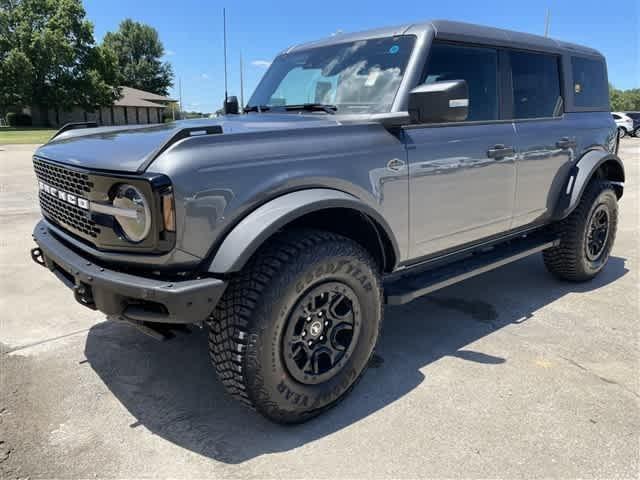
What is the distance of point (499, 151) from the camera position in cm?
351

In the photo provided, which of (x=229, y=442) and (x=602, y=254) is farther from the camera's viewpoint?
(x=602, y=254)

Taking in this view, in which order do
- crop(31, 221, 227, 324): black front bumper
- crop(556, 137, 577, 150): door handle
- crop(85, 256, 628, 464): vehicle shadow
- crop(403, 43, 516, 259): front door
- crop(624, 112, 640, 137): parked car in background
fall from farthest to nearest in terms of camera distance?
crop(624, 112, 640, 137): parked car in background
crop(556, 137, 577, 150): door handle
crop(403, 43, 516, 259): front door
crop(85, 256, 628, 464): vehicle shadow
crop(31, 221, 227, 324): black front bumper

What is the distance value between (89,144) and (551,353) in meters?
3.01

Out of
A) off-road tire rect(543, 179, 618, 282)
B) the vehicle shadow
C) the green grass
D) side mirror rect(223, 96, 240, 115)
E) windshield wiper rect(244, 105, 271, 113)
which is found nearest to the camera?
the vehicle shadow

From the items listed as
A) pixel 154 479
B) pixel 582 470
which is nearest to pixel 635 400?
pixel 582 470

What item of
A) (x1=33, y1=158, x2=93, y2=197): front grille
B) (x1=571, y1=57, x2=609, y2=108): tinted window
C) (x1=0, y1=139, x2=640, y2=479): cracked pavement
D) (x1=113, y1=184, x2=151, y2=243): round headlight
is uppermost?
(x1=571, y1=57, x2=609, y2=108): tinted window

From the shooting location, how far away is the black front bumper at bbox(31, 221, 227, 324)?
6.93 ft

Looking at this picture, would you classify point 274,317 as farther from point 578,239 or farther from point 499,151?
point 578,239

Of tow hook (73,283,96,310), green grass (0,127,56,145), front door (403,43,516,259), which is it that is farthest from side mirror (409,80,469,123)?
green grass (0,127,56,145)

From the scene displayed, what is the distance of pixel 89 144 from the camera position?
265 cm

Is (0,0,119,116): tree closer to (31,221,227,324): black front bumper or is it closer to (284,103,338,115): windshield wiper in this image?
(284,103,338,115): windshield wiper

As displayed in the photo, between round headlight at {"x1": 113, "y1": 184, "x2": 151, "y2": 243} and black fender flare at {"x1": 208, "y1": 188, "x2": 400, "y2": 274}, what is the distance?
1.05 ft

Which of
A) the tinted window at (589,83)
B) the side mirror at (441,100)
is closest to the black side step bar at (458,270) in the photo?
the side mirror at (441,100)

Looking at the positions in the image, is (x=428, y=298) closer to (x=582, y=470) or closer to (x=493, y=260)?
(x=493, y=260)
